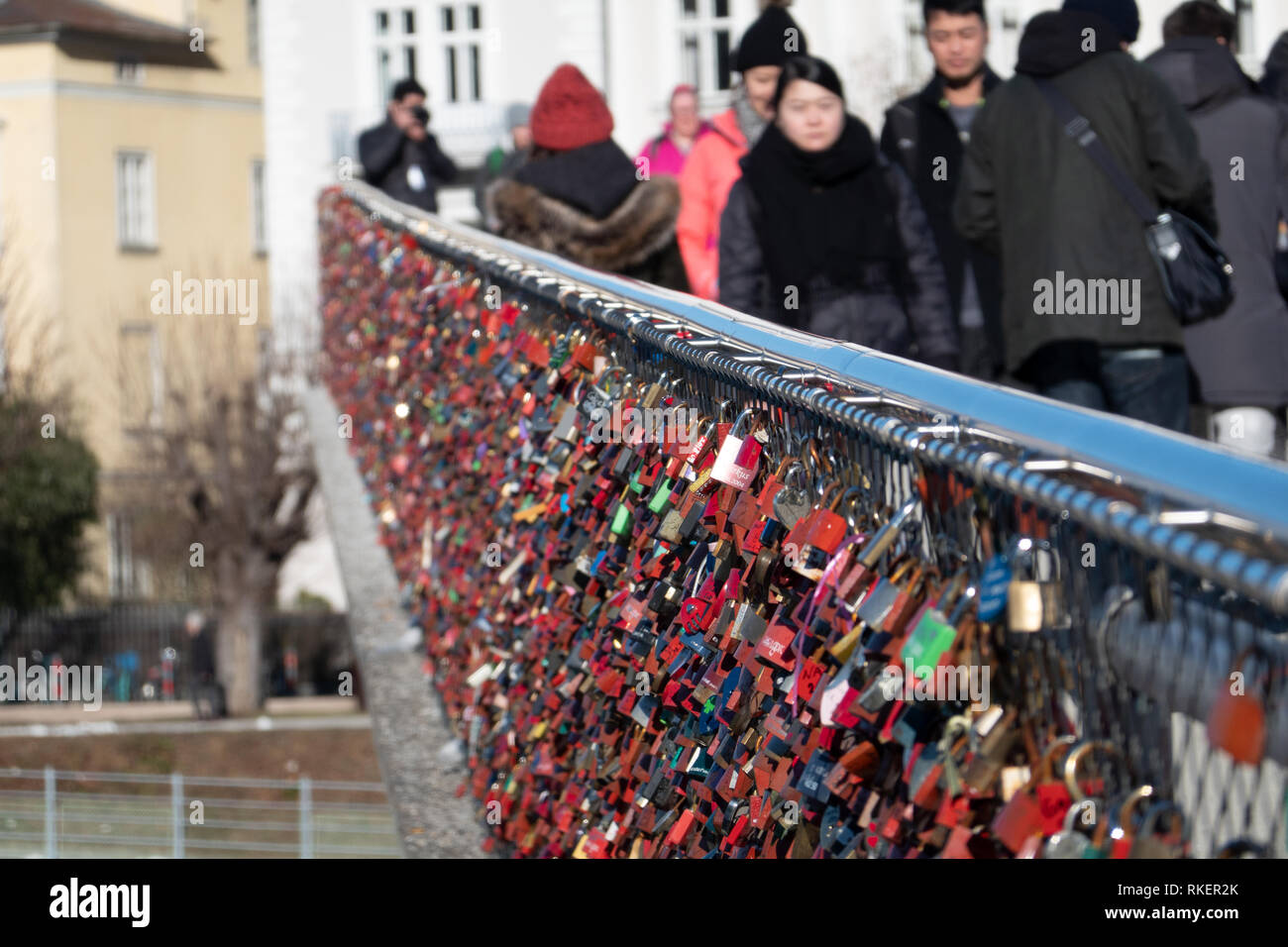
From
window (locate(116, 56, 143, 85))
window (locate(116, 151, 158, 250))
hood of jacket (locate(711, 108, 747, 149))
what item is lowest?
hood of jacket (locate(711, 108, 747, 149))

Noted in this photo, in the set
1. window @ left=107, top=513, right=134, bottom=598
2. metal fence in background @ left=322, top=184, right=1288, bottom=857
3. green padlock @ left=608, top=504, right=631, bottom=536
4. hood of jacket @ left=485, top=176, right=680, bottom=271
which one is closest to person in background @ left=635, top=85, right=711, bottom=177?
hood of jacket @ left=485, top=176, right=680, bottom=271

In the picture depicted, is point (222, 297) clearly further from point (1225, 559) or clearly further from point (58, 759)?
point (1225, 559)

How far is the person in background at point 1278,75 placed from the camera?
8000 mm

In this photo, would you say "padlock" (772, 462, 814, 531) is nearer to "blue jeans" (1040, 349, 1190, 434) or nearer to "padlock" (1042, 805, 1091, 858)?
"padlock" (1042, 805, 1091, 858)

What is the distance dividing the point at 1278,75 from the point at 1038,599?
6.77 metres

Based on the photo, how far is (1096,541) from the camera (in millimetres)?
1800

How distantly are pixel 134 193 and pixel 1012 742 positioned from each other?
48.6m

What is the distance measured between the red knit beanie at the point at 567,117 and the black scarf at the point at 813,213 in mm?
1566

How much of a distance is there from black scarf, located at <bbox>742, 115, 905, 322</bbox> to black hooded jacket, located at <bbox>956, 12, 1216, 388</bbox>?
20.3 inches

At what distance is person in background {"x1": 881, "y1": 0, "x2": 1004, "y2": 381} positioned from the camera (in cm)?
729

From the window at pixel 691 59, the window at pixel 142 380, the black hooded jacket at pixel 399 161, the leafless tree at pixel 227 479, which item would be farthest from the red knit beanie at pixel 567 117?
the window at pixel 142 380

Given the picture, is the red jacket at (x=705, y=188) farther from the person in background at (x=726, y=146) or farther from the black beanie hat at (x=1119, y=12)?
the black beanie hat at (x=1119, y=12)

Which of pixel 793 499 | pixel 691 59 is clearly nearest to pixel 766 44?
pixel 793 499
